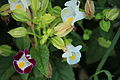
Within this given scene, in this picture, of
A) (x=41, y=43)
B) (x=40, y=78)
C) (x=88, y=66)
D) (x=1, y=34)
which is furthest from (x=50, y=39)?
(x=88, y=66)

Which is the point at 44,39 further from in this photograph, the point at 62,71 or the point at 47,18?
the point at 62,71

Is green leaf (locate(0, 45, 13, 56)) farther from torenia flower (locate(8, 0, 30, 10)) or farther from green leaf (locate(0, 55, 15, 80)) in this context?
torenia flower (locate(8, 0, 30, 10))

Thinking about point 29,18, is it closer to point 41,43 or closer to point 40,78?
point 41,43

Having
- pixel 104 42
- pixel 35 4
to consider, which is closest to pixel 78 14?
pixel 35 4

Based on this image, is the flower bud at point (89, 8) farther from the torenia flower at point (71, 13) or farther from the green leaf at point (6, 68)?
the green leaf at point (6, 68)

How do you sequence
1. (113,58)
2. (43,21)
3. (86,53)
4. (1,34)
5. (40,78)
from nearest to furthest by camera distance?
(43,21) → (40,78) → (1,34) → (86,53) → (113,58)

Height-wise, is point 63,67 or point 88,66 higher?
point 63,67

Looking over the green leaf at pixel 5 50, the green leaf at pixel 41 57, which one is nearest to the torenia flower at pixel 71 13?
the green leaf at pixel 41 57
